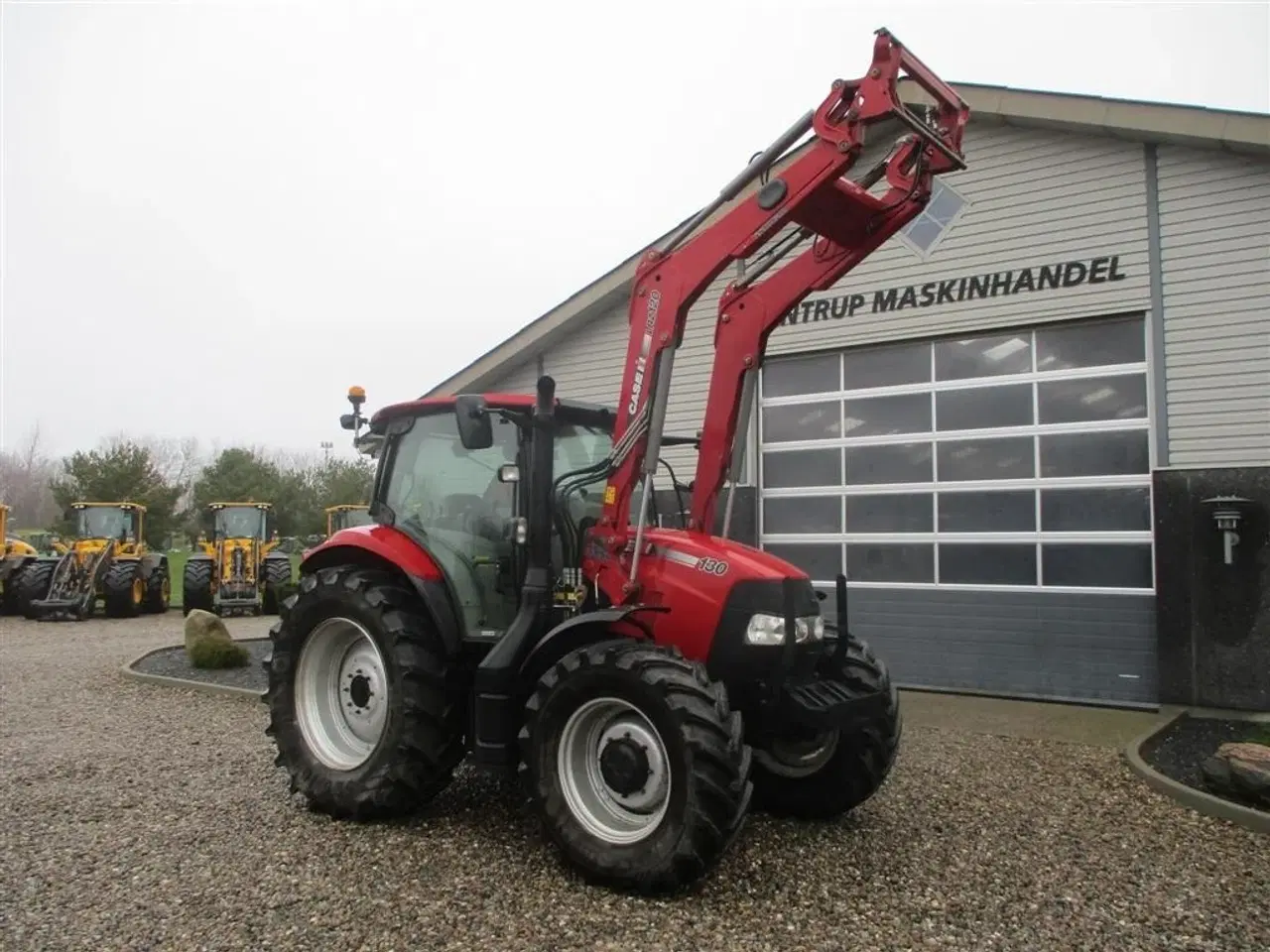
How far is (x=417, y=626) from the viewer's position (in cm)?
486

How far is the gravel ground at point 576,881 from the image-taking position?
3.55 meters

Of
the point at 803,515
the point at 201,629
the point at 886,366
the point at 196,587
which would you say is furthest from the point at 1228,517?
the point at 196,587

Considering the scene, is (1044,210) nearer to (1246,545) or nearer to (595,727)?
(1246,545)

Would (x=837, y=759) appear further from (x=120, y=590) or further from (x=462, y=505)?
(x=120, y=590)

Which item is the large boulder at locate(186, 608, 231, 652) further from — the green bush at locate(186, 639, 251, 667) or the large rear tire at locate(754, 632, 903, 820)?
the large rear tire at locate(754, 632, 903, 820)

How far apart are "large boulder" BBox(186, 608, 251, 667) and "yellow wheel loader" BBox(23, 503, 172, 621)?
902cm

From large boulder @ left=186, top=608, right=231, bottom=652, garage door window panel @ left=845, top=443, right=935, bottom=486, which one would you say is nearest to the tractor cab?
garage door window panel @ left=845, top=443, right=935, bottom=486

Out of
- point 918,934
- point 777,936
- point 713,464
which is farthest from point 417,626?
point 918,934

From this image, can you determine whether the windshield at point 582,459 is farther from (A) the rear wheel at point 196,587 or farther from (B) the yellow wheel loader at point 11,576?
(B) the yellow wheel loader at point 11,576

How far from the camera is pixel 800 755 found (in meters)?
4.80

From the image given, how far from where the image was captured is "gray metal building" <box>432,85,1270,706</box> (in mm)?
7746

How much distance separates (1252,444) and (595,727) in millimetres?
6207

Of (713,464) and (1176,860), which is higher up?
(713,464)

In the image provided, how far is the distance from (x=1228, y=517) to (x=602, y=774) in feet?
18.6
